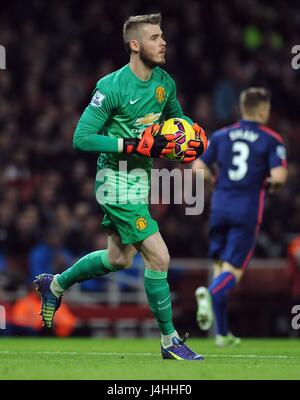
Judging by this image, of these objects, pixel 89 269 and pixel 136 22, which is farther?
pixel 89 269

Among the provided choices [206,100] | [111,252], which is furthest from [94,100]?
[206,100]

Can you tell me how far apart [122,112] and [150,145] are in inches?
17.4

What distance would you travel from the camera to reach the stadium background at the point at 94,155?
43.2 ft

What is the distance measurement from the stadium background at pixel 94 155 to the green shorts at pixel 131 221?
17.8 feet

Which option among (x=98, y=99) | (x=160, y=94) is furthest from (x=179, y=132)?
(x=98, y=99)

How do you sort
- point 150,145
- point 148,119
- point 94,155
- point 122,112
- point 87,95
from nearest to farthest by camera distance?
point 150,145
point 122,112
point 148,119
point 94,155
point 87,95

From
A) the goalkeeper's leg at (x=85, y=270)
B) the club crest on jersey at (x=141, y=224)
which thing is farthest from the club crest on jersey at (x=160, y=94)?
the goalkeeper's leg at (x=85, y=270)

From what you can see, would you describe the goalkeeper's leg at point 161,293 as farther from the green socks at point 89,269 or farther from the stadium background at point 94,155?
the stadium background at point 94,155

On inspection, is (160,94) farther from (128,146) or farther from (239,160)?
(239,160)

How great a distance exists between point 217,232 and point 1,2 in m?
8.62

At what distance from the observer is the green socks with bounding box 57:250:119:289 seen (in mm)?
7680

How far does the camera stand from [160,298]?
7262mm

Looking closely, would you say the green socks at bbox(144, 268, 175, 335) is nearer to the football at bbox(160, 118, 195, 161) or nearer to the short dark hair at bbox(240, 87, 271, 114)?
the football at bbox(160, 118, 195, 161)
